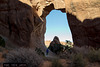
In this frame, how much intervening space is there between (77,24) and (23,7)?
8423mm

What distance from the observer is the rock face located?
12.2 metres

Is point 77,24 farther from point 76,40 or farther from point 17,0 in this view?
point 17,0

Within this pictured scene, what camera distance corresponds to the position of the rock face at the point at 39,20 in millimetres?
12203

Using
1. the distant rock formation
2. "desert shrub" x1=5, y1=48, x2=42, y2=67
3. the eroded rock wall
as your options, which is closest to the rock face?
the eroded rock wall

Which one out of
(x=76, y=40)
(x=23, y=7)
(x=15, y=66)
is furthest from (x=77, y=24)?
(x=15, y=66)

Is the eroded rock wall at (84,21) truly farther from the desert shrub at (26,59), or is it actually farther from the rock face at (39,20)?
the desert shrub at (26,59)

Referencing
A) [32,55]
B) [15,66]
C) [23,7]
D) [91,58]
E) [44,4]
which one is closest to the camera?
[15,66]

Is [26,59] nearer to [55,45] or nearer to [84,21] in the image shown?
[84,21]

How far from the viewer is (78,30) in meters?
13.1

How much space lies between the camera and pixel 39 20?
1571 cm

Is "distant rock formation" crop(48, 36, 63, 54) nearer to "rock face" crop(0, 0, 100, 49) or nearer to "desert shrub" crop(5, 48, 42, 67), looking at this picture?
"rock face" crop(0, 0, 100, 49)

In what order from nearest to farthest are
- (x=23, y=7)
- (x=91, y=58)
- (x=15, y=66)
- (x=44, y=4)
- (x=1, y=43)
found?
(x=15, y=66) < (x=91, y=58) < (x=1, y=43) < (x=23, y=7) < (x=44, y=4)

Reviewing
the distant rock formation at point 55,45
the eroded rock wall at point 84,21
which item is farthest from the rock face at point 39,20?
the distant rock formation at point 55,45

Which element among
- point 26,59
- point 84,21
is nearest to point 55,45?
point 84,21
